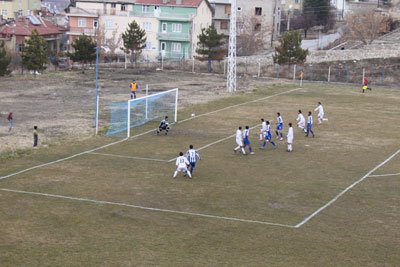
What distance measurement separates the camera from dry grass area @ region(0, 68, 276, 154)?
37312 millimetres

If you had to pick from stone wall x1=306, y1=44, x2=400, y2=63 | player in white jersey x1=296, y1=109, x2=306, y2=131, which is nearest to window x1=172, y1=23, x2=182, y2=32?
stone wall x1=306, y1=44, x2=400, y2=63

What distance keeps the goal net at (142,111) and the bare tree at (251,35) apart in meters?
48.8

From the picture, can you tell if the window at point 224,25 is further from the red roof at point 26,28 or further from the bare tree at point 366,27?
the red roof at point 26,28

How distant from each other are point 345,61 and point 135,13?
33214mm

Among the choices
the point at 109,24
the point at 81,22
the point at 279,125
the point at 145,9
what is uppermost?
the point at 145,9

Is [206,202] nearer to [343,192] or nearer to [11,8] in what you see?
[343,192]

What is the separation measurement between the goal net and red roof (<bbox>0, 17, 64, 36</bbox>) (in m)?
41.7

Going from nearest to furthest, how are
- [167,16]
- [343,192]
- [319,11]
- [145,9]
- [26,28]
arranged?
[343,192] < [26,28] < [167,16] < [145,9] < [319,11]

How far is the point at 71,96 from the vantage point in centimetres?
5297

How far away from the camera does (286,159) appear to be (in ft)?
105

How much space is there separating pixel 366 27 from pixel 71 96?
178 ft

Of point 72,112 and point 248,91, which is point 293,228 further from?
point 248,91

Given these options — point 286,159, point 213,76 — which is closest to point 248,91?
point 213,76

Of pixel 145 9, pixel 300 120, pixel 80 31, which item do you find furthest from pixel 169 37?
pixel 300 120
